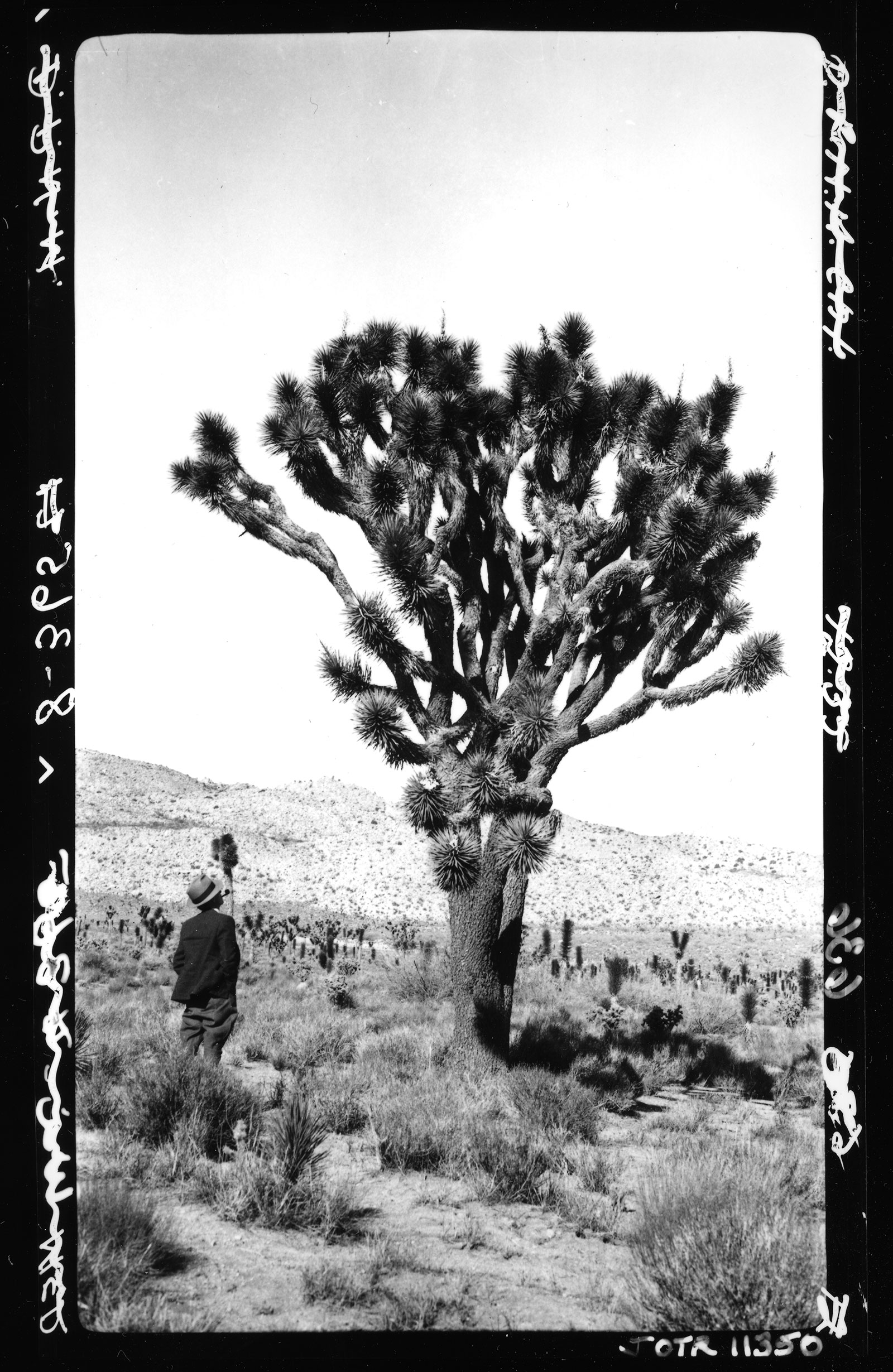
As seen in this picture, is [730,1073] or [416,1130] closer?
[416,1130]

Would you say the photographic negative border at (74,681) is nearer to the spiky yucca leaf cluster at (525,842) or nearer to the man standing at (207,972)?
the man standing at (207,972)

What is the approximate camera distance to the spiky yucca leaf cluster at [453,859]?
24.0 feet

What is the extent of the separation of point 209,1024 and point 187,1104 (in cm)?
77

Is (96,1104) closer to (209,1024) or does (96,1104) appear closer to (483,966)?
(209,1024)

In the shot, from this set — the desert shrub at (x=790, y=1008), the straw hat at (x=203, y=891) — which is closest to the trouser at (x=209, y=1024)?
the straw hat at (x=203, y=891)

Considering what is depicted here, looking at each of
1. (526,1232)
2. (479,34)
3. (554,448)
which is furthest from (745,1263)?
(479,34)

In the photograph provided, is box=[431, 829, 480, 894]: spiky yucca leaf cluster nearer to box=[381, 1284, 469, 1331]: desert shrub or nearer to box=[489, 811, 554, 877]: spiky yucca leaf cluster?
box=[489, 811, 554, 877]: spiky yucca leaf cluster

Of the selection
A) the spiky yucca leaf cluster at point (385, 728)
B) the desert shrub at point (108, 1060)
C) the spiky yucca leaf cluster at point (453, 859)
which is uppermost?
the spiky yucca leaf cluster at point (385, 728)

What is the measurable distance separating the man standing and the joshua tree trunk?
197 cm

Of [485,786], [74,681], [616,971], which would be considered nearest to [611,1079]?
[485,786]

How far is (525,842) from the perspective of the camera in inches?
281

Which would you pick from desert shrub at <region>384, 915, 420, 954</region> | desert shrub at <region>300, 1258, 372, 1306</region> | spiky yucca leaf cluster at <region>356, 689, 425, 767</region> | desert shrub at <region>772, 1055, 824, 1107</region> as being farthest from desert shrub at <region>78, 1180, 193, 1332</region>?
desert shrub at <region>384, 915, 420, 954</region>

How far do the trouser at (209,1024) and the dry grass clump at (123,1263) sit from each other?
5.33 ft

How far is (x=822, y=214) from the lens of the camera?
17.5ft
